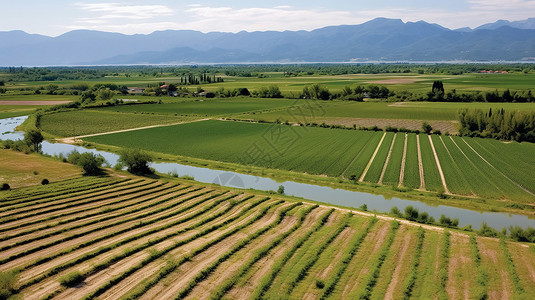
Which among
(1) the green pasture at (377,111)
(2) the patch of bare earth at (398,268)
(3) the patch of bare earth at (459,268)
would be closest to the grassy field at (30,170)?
(2) the patch of bare earth at (398,268)

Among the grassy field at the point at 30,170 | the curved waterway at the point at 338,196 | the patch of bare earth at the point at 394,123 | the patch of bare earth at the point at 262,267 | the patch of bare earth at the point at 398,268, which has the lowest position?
the curved waterway at the point at 338,196

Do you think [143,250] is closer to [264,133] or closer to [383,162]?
[383,162]

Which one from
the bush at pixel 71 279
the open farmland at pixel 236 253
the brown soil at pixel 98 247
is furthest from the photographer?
the brown soil at pixel 98 247

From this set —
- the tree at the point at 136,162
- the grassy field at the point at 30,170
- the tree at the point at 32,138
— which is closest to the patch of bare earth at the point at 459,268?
the tree at the point at 136,162

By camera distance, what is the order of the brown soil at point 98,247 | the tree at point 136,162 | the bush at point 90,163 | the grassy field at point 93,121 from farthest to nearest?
the grassy field at point 93,121, the tree at point 136,162, the bush at point 90,163, the brown soil at point 98,247

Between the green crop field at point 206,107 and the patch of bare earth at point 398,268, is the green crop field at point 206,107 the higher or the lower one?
the higher one

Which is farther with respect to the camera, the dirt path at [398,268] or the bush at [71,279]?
the bush at [71,279]

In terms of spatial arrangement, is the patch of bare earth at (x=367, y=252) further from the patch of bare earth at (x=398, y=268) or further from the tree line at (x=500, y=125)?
the tree line at (x=500, y=125)
